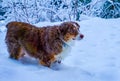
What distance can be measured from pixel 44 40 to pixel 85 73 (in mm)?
800

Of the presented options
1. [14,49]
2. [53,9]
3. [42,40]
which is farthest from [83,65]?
[53,9]

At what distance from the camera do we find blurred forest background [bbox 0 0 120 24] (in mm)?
9688

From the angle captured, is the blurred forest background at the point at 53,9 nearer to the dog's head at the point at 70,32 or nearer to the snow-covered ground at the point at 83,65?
the snow-covered ground at the point at 83,65

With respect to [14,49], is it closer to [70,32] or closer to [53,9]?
[70,32]

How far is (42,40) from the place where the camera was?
187 inches

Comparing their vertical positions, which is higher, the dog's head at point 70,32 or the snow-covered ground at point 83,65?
the dog's head at point 70,32

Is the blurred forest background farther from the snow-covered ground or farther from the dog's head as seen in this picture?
the dog's head

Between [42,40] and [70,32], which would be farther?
[42,40]

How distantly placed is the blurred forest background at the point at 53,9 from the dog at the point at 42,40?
178 inches

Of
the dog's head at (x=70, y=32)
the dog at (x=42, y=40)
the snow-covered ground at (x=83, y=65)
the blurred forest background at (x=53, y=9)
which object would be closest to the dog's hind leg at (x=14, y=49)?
the dog at (x=42, y=40)

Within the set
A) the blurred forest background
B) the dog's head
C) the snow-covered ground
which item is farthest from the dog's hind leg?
the blurred forest background

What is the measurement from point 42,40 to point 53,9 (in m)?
5.43

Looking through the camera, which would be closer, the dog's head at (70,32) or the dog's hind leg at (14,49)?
the dog's head at (70,32)

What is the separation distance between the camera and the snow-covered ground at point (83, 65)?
4.16 metres
